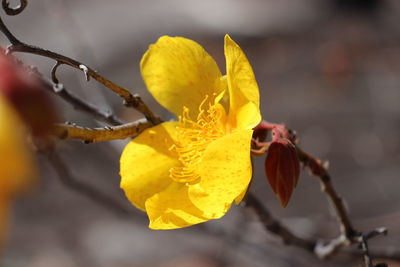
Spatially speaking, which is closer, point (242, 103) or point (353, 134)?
point (242, 103)

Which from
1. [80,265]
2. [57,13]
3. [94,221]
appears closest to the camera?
[57,13]

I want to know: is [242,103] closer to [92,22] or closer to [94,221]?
[94,221]

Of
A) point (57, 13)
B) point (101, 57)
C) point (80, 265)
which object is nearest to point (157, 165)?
point (57, 13)

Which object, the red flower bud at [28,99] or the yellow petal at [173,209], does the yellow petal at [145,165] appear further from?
the red flower bud at [28,99]

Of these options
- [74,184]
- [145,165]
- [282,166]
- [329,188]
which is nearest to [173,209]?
[145,165]

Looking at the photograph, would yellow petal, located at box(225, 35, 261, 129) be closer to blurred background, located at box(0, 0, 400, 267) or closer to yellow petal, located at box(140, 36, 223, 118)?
yellow petal, located at box(140, 36, 223, 118)

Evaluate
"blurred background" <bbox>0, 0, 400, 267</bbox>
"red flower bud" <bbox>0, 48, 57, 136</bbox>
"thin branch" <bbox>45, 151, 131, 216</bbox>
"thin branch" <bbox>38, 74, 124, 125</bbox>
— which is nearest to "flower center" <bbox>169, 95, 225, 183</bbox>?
"thin branch" <bbox>38, 74, 124, 125</bbox>

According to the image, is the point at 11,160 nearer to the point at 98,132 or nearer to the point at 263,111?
the point at 98,132
